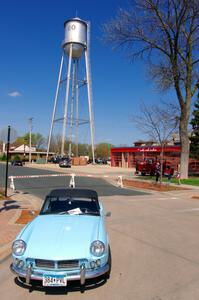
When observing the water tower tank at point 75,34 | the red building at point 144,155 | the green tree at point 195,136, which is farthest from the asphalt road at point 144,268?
the water tower tank at point 75,34

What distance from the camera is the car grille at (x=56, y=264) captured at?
4.52 metres

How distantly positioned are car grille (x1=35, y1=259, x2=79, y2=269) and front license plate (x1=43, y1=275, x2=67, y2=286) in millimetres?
128

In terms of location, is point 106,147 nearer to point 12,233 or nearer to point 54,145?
point 54,145

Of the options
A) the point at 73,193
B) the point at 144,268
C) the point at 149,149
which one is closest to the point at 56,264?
the point at 144,268

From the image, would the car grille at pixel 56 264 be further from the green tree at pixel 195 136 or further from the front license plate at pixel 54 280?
the green tree at pixel 195 136

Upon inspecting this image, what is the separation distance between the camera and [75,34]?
61688 mm

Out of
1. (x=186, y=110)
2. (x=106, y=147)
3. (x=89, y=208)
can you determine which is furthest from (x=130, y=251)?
(x=106, y=147)

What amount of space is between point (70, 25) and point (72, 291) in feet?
204

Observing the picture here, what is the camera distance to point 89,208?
6441 mm

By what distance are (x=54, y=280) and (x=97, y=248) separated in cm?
76

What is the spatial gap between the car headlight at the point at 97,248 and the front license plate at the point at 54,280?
0.56 meters

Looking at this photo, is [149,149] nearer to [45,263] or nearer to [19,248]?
[19,248]

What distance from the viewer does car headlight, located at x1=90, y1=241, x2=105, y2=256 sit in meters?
4.78

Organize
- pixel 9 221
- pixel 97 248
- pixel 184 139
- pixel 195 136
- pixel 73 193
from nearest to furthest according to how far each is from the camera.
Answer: pixel 97 248
pixel 73 193
pixel 9 221
pixel 184 139
pixel 195 136
